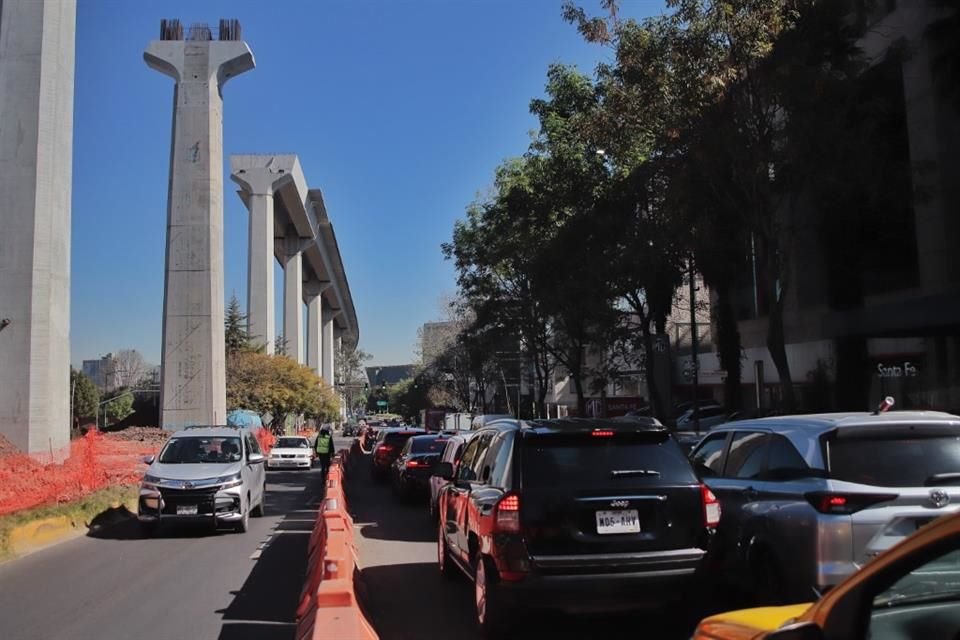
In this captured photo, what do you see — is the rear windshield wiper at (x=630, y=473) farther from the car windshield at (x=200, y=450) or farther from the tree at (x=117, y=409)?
the tree at (x=117, y=409)

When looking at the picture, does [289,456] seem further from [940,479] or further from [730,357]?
[940,479]

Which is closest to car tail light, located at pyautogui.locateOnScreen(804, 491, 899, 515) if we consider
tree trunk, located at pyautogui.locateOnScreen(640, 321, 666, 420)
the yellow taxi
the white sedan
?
the yellow taxi

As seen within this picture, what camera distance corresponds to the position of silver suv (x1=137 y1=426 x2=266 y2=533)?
43.8ft

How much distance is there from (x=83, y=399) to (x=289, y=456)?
4318 cm

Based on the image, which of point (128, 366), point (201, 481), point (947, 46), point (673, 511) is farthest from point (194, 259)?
point (128, 366)

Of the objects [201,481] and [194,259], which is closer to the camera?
[201,481]

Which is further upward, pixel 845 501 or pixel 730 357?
pixel 730 357

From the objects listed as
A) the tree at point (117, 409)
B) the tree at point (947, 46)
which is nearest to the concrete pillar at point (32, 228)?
the tree at point (947, 46)

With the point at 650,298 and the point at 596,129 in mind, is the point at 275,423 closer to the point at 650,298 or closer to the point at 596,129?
the point at 650,298

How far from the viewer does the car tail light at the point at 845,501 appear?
20.0 ft

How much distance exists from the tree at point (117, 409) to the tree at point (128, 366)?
46404 mm

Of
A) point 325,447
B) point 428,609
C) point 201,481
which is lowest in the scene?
point 428,609

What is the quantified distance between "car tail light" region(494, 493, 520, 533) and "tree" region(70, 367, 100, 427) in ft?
231

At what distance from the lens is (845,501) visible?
6.18 metres
